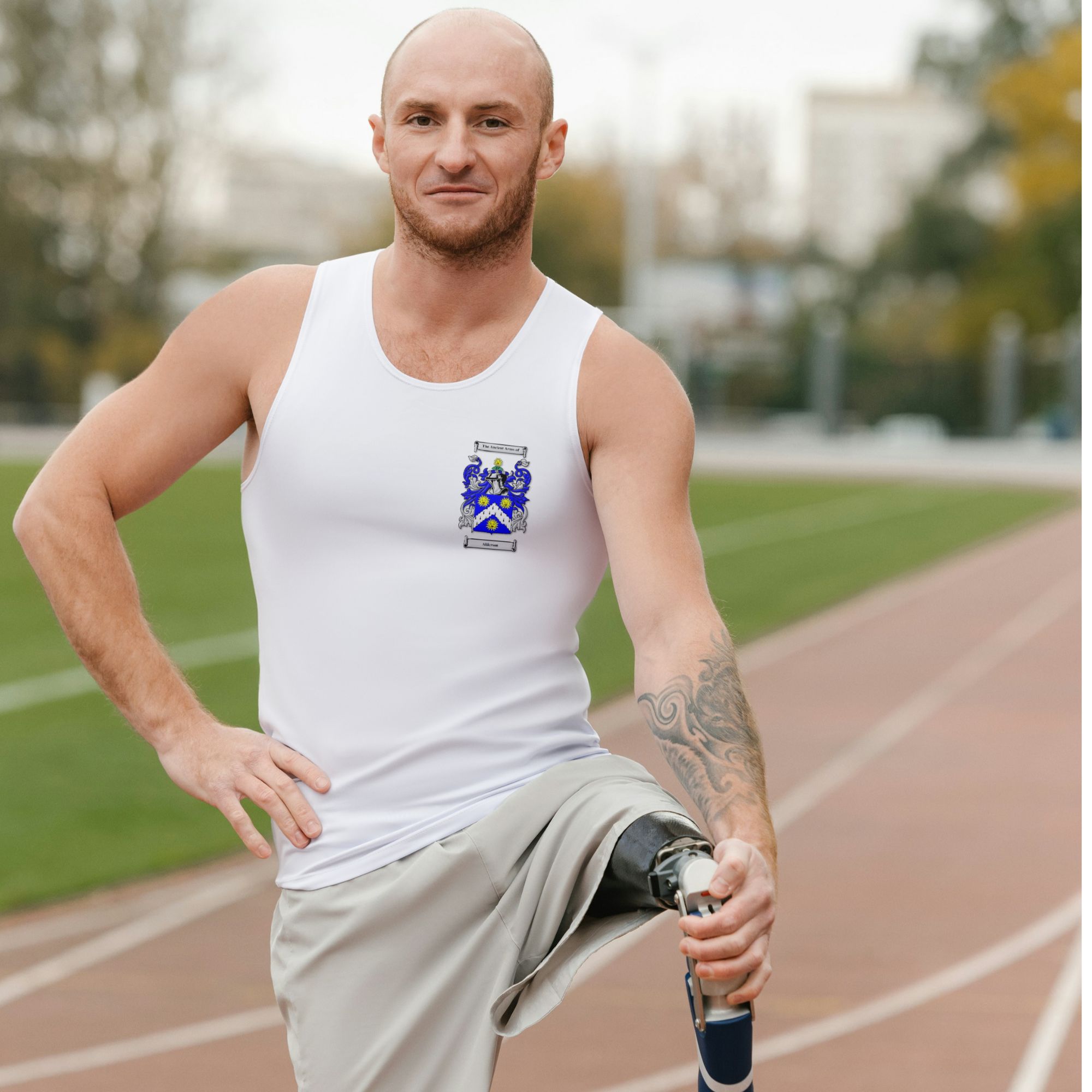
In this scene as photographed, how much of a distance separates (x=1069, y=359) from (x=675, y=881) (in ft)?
142

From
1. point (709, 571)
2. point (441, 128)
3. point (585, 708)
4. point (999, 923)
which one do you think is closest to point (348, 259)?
point (441, 128)

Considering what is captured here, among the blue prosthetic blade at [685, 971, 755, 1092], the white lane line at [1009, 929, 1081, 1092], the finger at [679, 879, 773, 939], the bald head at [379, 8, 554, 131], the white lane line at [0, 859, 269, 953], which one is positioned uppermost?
the bald head at [379, 8, 554, 131]

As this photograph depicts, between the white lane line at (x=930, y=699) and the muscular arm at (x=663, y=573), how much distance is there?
16.2ft

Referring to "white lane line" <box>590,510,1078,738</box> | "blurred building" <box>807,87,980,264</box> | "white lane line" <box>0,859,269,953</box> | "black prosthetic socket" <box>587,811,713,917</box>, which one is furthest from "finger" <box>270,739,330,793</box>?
"blurred building" <box>807,87,980,264</box>

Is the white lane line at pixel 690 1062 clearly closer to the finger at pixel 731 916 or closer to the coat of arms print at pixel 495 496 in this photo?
the coat of arms print at pixel 495 496

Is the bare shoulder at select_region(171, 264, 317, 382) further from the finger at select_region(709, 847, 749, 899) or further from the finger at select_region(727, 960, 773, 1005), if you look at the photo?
the finger at select_region(727, 960, 773, 1005)

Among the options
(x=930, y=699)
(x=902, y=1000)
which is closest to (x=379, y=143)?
(x=902, y=1000)

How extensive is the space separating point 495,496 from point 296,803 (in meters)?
0.53

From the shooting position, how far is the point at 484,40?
Answer: 251cm

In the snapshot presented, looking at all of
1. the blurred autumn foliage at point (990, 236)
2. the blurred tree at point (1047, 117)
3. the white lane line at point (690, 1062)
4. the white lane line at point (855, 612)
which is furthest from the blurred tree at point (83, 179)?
the white lane line at point (690, 1062)

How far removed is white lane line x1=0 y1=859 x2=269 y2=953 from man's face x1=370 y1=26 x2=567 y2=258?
4006 millimetres

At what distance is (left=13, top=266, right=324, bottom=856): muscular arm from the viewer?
8.61ft

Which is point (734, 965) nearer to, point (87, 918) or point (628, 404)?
point (628, 404)

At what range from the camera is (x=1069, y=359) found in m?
43.3
